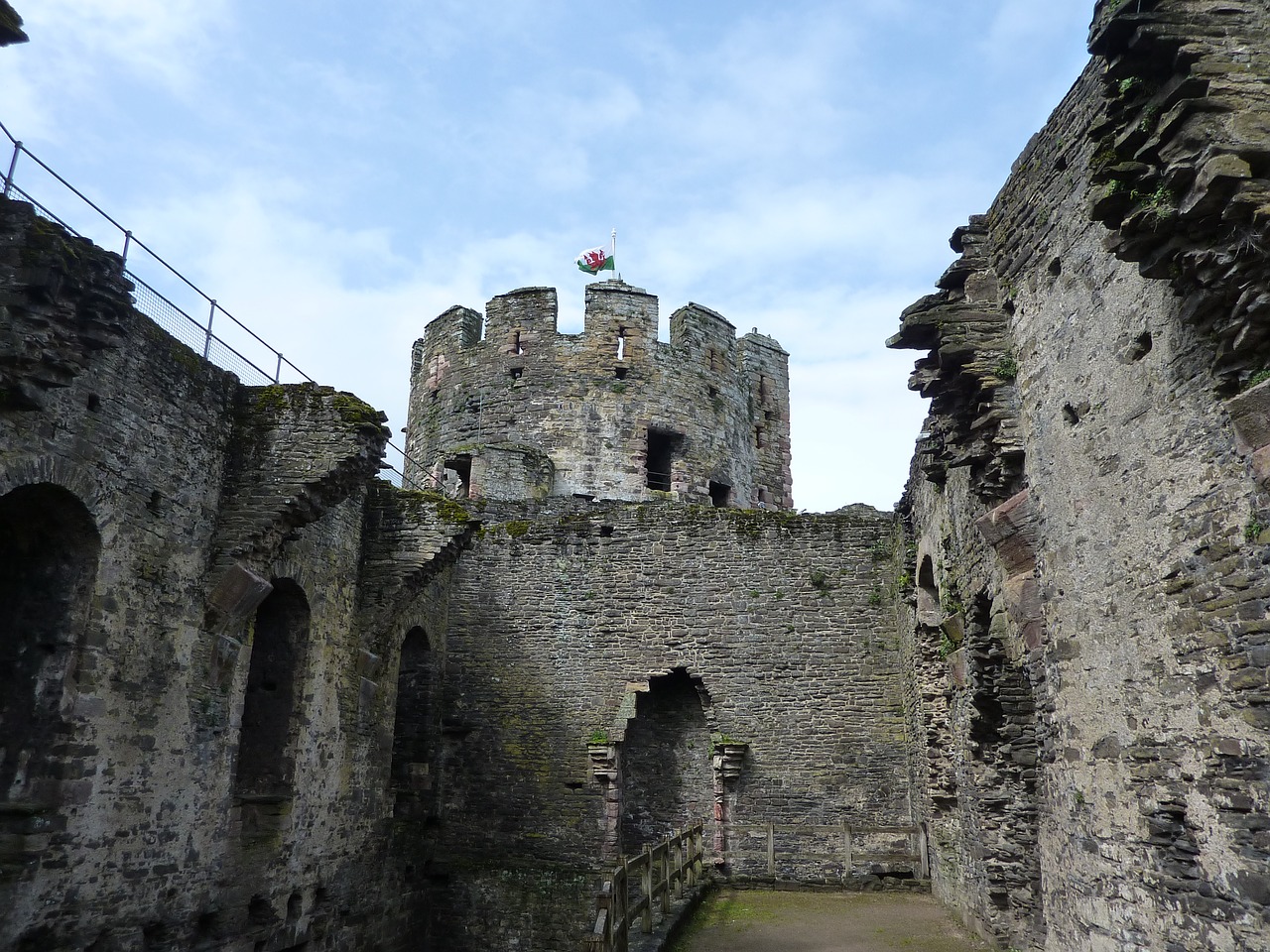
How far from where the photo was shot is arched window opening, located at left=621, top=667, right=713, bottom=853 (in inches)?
618

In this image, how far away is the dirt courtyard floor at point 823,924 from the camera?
966 centimetres

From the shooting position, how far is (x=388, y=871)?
560 inches

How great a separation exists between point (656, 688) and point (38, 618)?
31.8 feet

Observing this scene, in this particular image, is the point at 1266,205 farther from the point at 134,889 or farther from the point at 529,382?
the point at 529,382

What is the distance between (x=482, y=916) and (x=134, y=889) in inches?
278

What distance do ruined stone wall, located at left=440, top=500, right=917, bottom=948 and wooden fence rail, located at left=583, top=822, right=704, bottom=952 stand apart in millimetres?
1130

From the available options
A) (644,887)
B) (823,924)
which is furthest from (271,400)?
(823,924)

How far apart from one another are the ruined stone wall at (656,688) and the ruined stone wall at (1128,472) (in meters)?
6.08

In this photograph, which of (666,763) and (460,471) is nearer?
(666,763)

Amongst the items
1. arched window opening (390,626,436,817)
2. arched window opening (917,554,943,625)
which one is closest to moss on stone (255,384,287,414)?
arched window opening (390,626,436,817)

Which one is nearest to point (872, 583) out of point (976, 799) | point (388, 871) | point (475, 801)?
point (976, 799)

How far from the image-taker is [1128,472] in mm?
6086

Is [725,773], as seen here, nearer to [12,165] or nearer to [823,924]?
[823,924]

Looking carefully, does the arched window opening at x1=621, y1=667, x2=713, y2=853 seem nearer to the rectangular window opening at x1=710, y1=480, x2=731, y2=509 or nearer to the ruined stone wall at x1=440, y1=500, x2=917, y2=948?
the ruined stone wall at x1=440, y1=500, x2=917, y2=948
